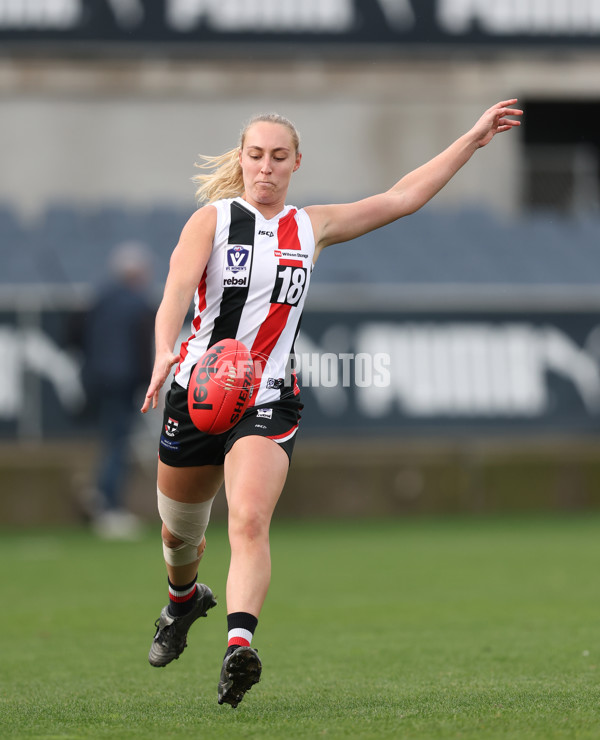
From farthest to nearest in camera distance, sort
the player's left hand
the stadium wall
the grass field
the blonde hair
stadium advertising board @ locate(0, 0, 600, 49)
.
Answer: the stadium wall → stadium advertising board @ locate(0, 0, 600, 49) → the player's left hand → the blonde hair → the grass field

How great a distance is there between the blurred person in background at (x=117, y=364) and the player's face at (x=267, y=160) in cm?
780

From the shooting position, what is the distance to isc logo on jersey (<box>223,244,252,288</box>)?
5.01m

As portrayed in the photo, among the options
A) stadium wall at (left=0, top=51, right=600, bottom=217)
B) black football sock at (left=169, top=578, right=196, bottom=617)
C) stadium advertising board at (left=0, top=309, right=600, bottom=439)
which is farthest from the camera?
stadium wall at (left=0, top=51, right=600, bottom=217)

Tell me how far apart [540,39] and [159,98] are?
6.22m

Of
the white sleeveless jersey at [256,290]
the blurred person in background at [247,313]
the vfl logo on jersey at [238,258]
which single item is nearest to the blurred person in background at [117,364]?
the blurred person in background at [247,313]

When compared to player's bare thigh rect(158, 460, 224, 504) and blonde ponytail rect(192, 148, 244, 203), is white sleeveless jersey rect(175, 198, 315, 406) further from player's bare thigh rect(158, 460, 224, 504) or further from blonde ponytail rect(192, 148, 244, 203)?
player's bare thigh rect(158, 460, 224, 504)

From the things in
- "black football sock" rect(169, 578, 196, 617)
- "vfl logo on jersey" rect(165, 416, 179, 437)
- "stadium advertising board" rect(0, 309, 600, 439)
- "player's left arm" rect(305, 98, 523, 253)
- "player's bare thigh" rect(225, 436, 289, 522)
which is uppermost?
"player's left arm" rect(305, 98, 523, 253)

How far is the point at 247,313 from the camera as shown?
5.02 m

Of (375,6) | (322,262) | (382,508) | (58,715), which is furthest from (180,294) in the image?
(375,6)

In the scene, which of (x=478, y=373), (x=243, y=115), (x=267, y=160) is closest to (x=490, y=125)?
(x=267, y=160)

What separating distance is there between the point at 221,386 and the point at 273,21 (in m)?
16.8

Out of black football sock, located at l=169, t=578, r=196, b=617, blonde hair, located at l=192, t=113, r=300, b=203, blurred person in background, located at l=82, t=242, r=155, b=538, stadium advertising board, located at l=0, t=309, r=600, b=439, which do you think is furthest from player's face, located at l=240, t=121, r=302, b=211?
stadium advertising board, located at l=0, t=309, r=600, b=439

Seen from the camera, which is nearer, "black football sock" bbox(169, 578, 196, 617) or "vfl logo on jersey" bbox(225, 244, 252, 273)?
"vfl logo on jersey" bbox(225, 244, 252, 273)

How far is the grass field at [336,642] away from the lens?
4484 mm
